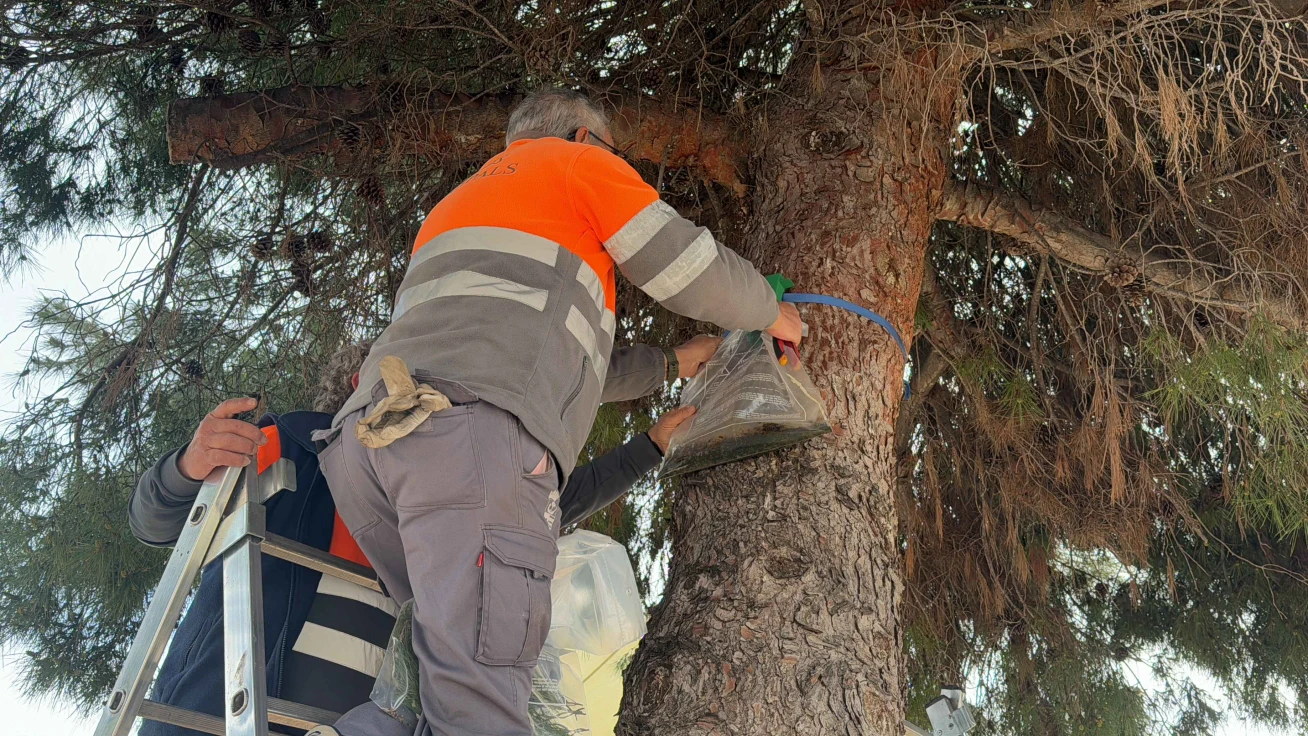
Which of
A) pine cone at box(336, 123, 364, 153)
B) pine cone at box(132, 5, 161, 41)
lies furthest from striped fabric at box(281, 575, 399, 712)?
pine cone at box(132, 5, 161, 41)

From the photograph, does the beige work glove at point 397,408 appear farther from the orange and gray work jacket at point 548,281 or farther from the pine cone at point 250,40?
the pine cone at point 250,40

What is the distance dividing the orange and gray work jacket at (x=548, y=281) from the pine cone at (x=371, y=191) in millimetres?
994

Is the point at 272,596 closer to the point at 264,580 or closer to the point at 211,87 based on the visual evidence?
the point at 264,580

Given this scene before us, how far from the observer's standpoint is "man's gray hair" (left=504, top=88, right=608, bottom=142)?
6.57 ft

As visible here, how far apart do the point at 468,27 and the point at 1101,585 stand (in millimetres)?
3190

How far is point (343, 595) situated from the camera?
5.98 feet

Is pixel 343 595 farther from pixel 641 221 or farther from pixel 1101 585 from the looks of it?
pixel 1101 585

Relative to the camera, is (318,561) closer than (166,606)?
No

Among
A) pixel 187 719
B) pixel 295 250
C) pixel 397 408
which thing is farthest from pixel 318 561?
pixel 295 250

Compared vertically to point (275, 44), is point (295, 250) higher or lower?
lower

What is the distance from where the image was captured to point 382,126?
261cm

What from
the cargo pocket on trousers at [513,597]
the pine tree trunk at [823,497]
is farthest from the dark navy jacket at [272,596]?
the pine tree trunk at [823,497]

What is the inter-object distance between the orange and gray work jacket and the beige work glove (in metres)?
0.08

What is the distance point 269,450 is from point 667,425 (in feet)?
2.66
